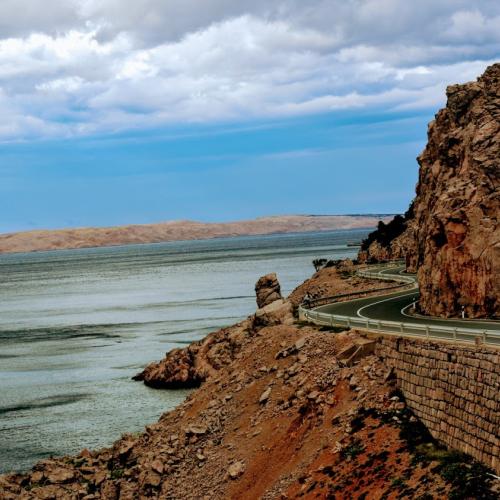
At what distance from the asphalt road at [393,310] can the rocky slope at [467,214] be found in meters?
1.51

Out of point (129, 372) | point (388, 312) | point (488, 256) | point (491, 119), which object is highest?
point (491, 119)

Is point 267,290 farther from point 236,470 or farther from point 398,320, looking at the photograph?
point 236,470

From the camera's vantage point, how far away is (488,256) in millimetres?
34875

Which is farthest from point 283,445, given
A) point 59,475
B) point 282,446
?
point 59,475

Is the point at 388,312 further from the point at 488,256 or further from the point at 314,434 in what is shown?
the point at 314,434

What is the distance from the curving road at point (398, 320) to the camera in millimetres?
23922

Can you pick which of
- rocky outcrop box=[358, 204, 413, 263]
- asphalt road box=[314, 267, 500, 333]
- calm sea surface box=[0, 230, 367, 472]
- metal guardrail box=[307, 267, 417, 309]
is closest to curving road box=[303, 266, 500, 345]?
asphalt road box=[314, 267, 500, 333]

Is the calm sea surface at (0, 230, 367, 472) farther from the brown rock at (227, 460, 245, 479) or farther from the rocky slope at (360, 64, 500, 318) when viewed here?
the rocky slope at (360, 64, 500, 318)

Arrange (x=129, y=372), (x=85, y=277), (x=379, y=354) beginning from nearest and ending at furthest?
(x=379, y=354) < (x=129, y=372) < (x=85, y=277)

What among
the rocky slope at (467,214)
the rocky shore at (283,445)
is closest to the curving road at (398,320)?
the rocky shore at (283,445)

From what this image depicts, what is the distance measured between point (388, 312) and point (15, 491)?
1972 centimetres

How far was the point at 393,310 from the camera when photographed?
40781 mm

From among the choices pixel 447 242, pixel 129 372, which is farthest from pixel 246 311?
pixel 447 242

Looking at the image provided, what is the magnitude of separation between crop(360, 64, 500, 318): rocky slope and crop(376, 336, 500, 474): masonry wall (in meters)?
12.1
